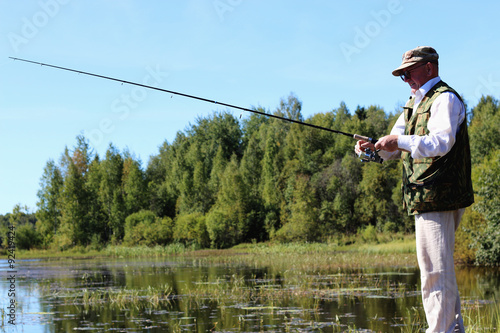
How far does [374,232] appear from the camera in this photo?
139 ft

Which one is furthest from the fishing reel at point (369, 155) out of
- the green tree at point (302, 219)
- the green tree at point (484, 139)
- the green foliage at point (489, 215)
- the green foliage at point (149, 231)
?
the green foliage at point (149, 231)

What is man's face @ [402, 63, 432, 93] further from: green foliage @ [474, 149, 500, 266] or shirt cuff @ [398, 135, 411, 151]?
green foliage @ [474, 149, 500, 266]

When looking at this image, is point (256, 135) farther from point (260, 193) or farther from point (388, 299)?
point (388, 299)

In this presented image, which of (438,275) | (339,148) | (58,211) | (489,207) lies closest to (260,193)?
(339,148)

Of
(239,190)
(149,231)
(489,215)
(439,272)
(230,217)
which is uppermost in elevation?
(239,190)

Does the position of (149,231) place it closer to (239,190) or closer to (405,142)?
(239,190)

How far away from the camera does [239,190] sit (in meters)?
50.1

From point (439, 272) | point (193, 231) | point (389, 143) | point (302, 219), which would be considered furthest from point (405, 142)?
point (193, 231)

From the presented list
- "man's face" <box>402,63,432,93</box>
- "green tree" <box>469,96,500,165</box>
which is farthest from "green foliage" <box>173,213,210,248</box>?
"man's face" <box>402,63,432,93</box>

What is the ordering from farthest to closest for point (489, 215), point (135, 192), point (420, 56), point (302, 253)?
1. point (135, 192)
2. point (302, 253)
3. point (489, 215)
4. point (420, 56)

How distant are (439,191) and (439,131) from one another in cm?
38

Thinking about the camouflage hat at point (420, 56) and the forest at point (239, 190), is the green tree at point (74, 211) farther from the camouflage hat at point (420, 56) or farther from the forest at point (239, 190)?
the camouflage hat at point (420, 56)

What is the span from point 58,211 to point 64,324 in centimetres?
5016

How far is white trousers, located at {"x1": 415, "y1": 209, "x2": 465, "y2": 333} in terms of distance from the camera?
11.0ft
